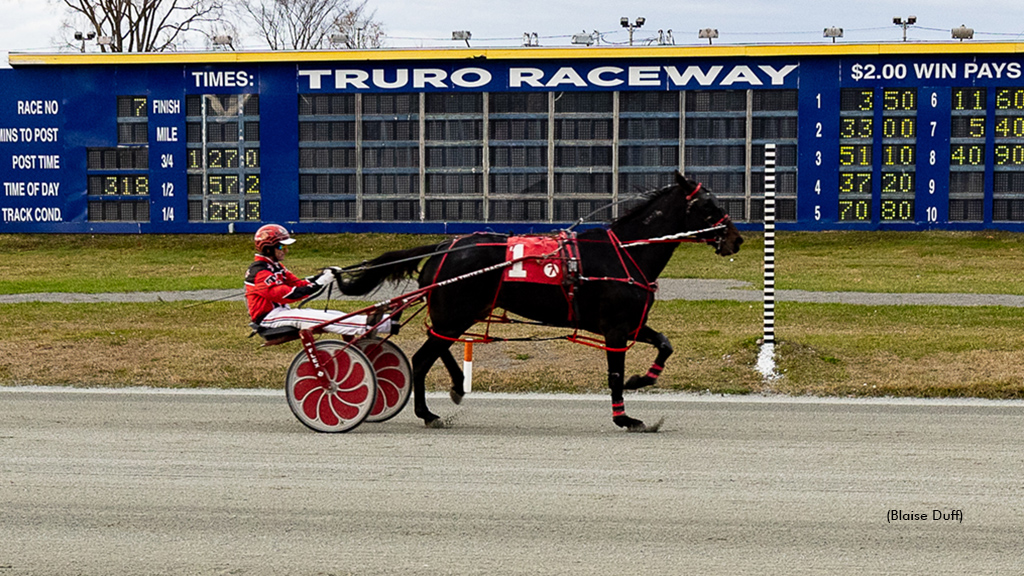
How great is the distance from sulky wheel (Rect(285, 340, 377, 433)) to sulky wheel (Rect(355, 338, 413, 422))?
0.47 metres

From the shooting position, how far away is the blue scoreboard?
26.3 m

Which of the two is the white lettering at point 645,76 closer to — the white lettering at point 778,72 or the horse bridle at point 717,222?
the white lettering at point 778,72

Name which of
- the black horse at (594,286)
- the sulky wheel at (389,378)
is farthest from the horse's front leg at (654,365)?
the sulky wheel at (389,378)

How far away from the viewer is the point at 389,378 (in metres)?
9.38

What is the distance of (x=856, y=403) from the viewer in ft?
35.1

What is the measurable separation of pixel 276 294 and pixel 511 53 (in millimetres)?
19282

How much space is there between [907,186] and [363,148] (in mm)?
11782

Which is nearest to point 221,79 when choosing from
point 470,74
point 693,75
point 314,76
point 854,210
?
point 314,76

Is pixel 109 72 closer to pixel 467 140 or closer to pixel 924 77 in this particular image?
pixel 467 140

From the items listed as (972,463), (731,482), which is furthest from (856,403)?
(731,482)

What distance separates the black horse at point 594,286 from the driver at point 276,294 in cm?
45

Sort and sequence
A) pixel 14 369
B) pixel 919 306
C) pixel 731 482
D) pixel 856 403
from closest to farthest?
pixel 731 482 < pixel 856 403 < pixel 14 369 < pixel 919 306

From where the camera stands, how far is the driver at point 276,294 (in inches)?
353

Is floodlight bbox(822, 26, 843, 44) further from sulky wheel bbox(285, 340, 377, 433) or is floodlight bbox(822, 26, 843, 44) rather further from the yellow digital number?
sulky wheel bbox(285, 340, 377, 433)
